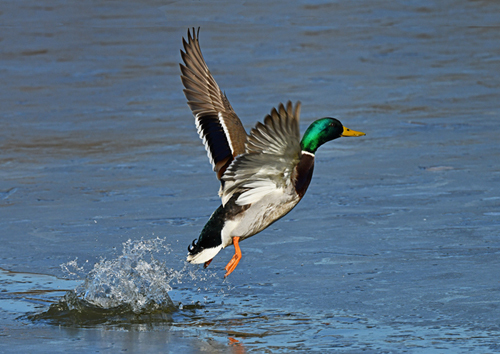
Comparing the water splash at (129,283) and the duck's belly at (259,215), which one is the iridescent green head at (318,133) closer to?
the duck's belly at (259,215)

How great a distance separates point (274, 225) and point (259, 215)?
148 centimetres

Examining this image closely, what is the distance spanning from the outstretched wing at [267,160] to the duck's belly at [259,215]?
2.4 inches

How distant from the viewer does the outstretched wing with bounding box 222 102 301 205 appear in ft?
16.1

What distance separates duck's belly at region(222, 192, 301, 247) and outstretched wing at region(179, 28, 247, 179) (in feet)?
1.26

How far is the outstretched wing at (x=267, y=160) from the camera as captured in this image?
4.92 meters

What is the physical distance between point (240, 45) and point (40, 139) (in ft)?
19.5

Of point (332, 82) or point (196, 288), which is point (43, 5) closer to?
point (332, 82)

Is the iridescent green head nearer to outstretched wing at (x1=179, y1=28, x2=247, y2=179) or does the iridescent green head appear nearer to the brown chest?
the brown chest

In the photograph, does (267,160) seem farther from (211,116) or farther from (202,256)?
(211,116)

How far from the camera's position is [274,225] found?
23.7ft

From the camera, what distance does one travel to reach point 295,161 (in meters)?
5.30

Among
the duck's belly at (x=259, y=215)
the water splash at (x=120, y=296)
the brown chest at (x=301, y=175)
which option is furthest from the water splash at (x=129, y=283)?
the brown chest at (x=301, y=175)

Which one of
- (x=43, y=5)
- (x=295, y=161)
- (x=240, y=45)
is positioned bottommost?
(x=295, y=161)

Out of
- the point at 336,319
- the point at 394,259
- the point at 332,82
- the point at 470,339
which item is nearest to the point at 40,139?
the point at 332,82
